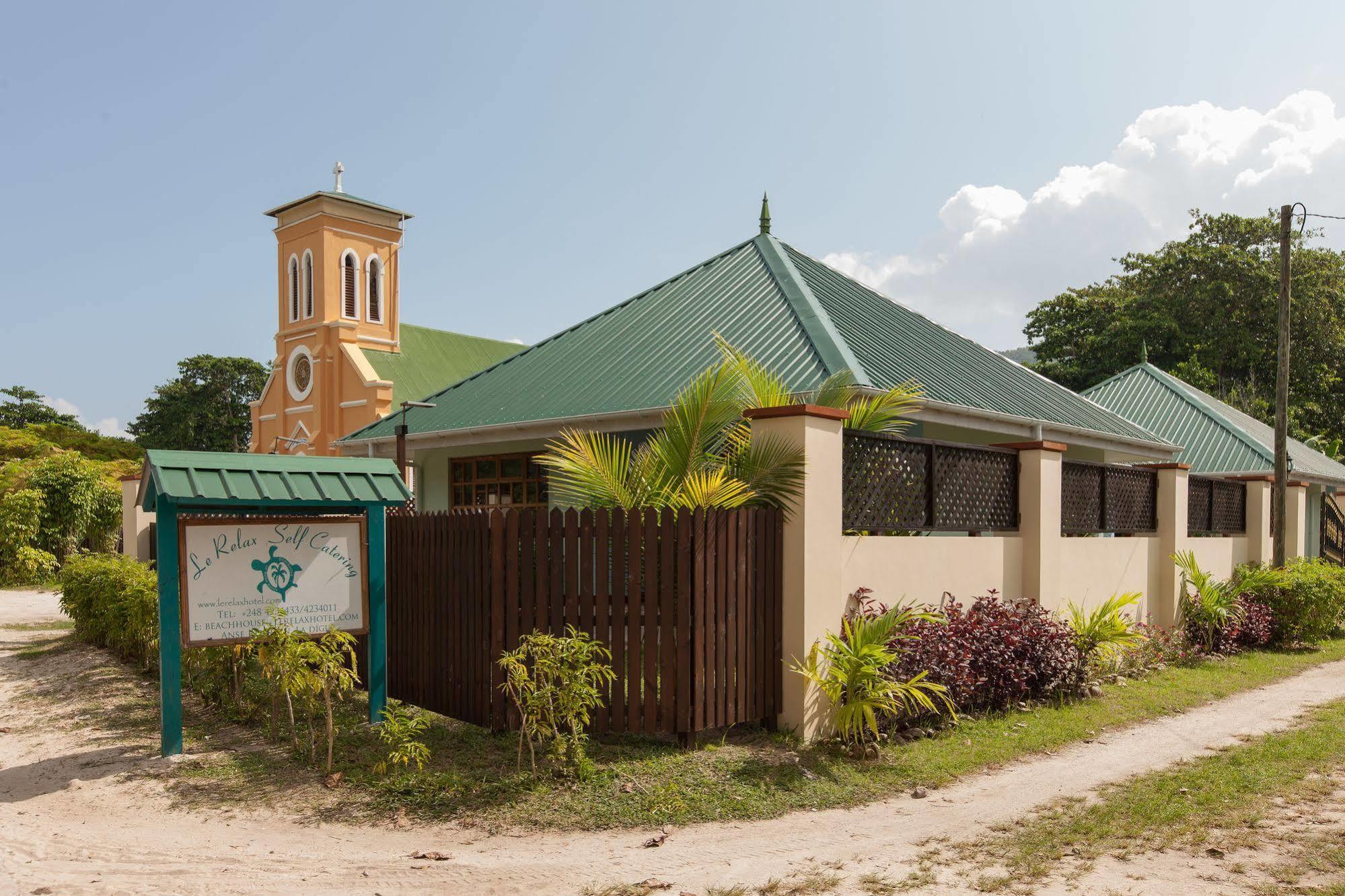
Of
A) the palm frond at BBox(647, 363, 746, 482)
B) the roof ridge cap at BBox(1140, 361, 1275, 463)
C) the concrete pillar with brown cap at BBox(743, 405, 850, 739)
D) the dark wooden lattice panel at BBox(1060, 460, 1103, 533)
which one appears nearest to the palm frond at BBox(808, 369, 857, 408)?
the palm frond at BBox(647, 363, 746, 482)

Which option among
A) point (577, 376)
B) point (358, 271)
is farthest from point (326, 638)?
point (358, 271)

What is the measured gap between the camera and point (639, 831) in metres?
5.73

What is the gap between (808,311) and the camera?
491 inches

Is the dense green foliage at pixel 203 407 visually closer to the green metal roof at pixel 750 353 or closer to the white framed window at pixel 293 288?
the white framed window at pixel 293 288

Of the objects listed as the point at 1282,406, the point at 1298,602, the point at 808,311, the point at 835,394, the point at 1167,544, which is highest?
the point at 808,311

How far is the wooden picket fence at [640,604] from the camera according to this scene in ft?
22.8

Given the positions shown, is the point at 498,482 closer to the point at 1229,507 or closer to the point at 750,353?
the point at 750,353

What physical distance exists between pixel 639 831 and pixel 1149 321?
37.5 metres

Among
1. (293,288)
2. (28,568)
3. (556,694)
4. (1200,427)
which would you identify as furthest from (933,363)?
(293,288)

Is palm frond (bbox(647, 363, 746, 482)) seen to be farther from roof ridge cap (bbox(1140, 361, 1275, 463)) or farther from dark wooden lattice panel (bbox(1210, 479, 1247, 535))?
roof ridge cap (bbox(1140, 361, 1275, 463))

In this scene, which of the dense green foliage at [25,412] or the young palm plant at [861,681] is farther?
the dense green foliage at [25,412]

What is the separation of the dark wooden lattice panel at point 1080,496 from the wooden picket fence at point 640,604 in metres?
5.04

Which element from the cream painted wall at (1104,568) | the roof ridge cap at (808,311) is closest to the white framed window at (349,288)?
the roof ridge cap at (808,311)

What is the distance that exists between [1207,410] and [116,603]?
893 inches
